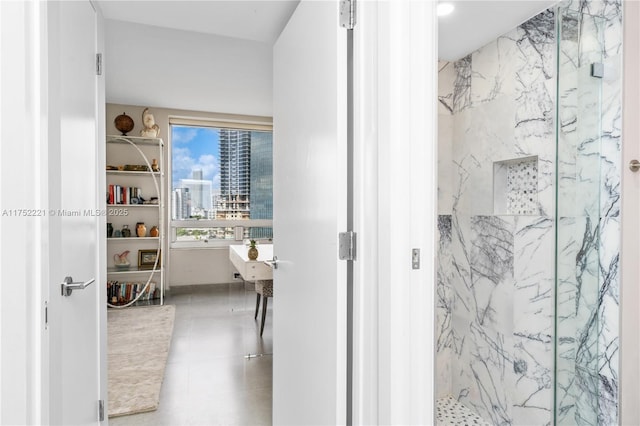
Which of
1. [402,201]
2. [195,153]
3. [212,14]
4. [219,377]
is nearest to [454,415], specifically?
[219,377]

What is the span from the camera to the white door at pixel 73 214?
43.4 inches

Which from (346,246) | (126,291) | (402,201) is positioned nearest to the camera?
(402,201)

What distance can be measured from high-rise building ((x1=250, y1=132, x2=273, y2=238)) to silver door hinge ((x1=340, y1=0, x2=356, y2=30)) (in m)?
4.46

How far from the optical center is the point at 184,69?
364 centimetres

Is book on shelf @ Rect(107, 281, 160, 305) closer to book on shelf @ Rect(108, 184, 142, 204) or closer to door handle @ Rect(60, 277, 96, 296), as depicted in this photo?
book on shelf @ Rect(108, 184, 142, 204)

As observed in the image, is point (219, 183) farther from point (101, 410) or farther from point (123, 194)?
point (101, 410)

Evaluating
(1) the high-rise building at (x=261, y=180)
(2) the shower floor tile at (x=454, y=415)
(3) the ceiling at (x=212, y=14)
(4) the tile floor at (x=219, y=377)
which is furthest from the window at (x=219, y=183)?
(2) the shower floor tile at (x=454, y=415)

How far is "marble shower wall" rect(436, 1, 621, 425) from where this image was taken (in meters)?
1.48

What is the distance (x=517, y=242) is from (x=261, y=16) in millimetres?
1713

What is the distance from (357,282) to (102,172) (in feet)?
4.27

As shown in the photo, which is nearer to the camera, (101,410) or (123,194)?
(101,410)

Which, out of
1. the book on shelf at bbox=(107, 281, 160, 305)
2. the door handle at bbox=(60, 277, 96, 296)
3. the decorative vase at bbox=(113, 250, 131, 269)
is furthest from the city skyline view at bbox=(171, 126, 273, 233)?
the door handle at bbox=(60, 277, 96, 296)

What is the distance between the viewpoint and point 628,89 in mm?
1394

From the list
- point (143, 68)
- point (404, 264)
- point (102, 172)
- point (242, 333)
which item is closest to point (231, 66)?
point (143, 68)
